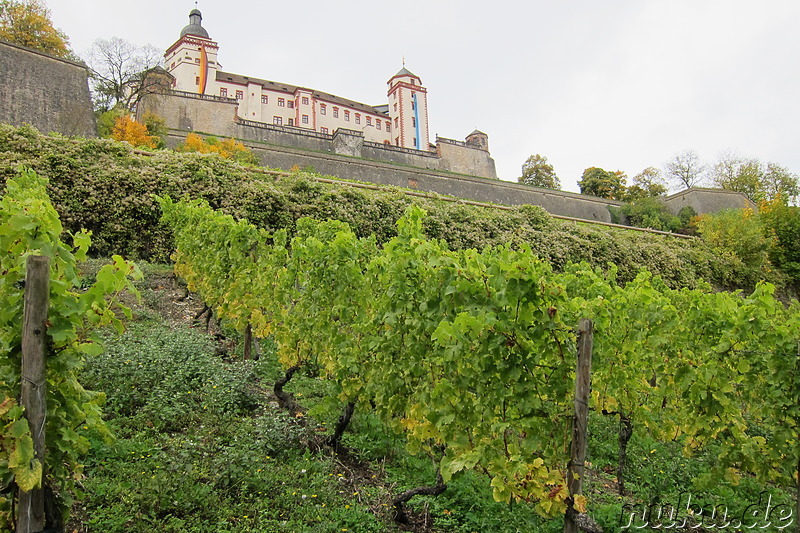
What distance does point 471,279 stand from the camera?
3299 mm

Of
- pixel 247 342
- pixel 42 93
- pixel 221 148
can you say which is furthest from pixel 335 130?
pixel 247 342

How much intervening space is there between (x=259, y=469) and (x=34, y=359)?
205cm

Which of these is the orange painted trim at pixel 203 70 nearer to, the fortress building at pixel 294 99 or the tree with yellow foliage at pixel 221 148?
the fortress building at pixel 294 99

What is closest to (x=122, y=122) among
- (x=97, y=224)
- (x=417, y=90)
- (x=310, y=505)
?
(x=97, y=224)

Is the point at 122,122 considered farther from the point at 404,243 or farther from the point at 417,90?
the point at 417,90

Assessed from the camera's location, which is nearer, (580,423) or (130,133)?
(580,423)

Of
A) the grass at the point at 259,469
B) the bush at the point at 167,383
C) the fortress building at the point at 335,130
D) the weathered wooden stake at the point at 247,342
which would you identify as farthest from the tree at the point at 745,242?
the bush at the point at 167,383

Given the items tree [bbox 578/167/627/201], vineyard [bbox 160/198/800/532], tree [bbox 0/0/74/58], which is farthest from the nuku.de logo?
tree [bbox 578/167/627/201]

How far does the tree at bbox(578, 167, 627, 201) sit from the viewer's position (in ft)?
135

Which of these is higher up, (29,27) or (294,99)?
(294,99)

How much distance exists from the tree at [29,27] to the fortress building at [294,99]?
46.6 ft

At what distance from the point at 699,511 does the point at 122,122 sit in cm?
2412

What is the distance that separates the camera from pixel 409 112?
50.2 meters

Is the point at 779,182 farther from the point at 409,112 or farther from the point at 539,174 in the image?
the point at 409,112
